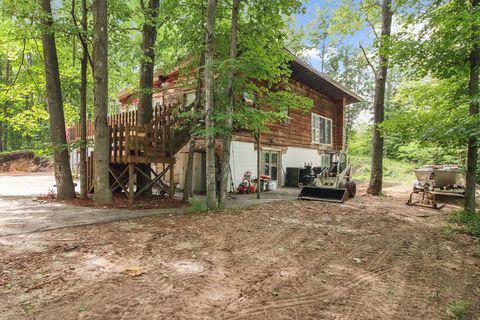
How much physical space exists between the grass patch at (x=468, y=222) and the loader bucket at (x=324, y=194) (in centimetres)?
326

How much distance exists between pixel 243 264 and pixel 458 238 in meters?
4.42

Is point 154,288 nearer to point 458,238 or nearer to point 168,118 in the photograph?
point 458,238

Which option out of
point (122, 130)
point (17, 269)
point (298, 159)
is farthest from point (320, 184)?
point (17, 269)

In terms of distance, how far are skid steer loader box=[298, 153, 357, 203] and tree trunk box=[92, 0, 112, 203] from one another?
21.3 ft

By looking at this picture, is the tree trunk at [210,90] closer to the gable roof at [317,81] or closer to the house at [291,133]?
the house at [291,133]

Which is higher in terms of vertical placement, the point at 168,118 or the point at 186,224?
the point at 168,118

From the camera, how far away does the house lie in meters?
12.0

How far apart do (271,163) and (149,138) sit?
730 centimetres

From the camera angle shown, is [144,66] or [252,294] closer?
[252,294]

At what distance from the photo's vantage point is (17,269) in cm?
324

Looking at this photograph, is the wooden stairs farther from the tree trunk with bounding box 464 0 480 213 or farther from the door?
the tree trunk with bounding box 464 0 480 213

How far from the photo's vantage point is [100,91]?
296 inches

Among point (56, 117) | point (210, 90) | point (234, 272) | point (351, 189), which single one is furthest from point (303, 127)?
point (234, 272)

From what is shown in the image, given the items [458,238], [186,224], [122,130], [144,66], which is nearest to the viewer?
[458,238]
